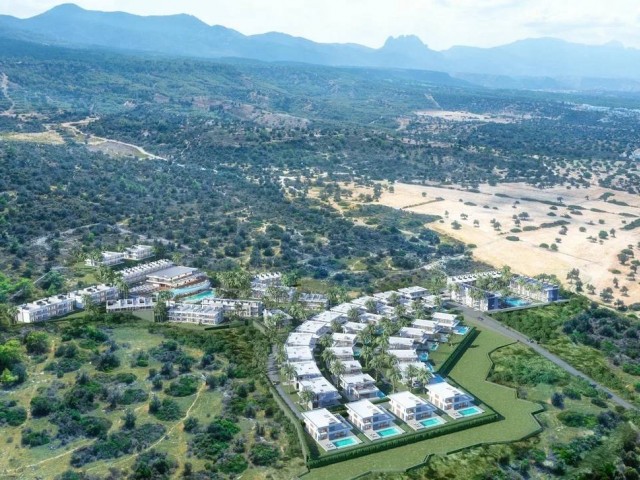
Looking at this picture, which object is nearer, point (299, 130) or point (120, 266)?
point (120, 266)

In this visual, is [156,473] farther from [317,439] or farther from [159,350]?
[159,350]

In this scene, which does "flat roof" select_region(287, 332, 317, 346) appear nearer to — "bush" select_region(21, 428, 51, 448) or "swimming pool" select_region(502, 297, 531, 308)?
"bush" select_region(21, 428, 51, 448)

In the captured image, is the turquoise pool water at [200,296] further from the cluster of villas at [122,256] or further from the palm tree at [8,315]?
the palm tree at [8,315]

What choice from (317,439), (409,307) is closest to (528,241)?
(409,307)

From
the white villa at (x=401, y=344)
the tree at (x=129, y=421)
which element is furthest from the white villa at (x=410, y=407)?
the tree at (x=129, y=421)

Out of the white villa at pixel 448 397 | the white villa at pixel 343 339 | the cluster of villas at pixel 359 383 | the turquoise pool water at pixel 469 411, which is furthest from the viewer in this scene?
the white villa at pixel 343 339

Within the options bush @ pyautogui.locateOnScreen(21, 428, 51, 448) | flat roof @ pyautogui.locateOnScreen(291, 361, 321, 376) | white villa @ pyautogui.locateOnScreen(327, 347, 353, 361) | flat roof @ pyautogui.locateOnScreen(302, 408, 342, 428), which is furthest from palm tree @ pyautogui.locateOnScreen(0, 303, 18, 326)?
flat roof @ pyautogui.locateOnScreen(302, 408, 342, 428)

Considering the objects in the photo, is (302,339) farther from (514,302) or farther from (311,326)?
(514,302)
